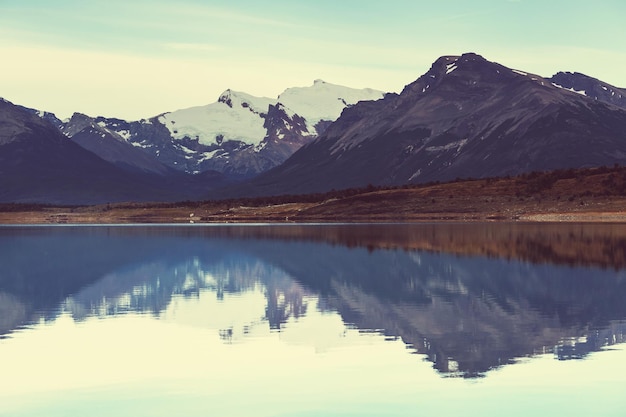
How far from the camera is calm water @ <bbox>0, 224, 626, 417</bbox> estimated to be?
30.8 m

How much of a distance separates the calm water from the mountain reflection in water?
183mm

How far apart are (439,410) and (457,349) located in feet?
32.8

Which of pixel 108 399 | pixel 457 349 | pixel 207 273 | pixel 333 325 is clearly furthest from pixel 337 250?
pixel 108 399

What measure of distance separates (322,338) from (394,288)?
21971mm

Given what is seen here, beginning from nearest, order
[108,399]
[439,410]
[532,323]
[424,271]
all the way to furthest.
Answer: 1. [439,410]
2. [108,399]
3. [532,323]
4. [424,271]

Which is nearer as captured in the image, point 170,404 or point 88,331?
point 170,404

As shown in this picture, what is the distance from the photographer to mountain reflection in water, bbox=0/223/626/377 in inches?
1686

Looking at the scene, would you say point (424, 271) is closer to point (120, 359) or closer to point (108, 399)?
point (120, 359)

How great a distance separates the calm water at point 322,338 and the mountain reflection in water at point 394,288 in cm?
18

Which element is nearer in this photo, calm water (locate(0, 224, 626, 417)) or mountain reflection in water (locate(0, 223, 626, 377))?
calm water (locate(0, 224, 626, 417))

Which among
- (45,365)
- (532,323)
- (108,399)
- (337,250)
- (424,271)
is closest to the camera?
(108,399)

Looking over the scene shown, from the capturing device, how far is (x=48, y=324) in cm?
4972

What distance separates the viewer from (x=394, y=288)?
64812 mm

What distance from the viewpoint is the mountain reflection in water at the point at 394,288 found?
42.8 m
